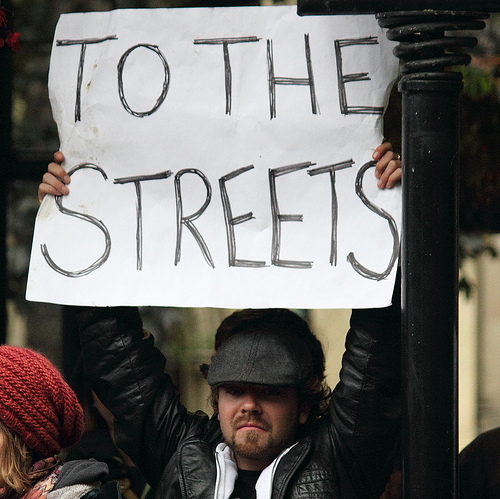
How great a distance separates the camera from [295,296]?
1.91 meters

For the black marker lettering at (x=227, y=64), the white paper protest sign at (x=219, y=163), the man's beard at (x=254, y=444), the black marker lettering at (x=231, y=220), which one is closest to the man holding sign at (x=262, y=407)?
the man's beard at (x=254, y=444)

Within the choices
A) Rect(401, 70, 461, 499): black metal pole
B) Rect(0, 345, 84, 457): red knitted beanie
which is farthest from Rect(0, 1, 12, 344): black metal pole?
Rect(401, 70, 461, 499): black metal pole

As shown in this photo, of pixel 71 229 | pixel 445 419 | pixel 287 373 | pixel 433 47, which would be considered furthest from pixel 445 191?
pixel 71 229

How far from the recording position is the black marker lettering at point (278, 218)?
6.38 feet

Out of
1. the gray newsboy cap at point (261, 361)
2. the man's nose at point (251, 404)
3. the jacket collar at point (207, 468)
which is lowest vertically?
the jacket collar at point (207, 468)

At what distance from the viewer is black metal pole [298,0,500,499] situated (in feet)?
5.22

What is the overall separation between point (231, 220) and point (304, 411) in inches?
21.3

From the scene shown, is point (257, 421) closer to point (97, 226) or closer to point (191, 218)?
point (191, 218)

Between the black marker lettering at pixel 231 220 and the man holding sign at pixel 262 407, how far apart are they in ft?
0.68

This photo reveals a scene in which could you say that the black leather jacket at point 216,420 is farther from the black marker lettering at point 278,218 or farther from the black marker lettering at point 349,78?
the black marker lettering at point 349,78

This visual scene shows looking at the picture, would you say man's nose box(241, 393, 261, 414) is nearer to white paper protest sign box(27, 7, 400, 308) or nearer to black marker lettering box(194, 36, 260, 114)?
white paper protest sign box(27, 7, 400, 308)

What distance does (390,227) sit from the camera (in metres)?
1.89

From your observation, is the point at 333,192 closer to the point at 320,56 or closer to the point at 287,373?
the point at 320,56

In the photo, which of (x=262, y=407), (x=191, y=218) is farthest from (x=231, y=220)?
(x=262, y=407)
